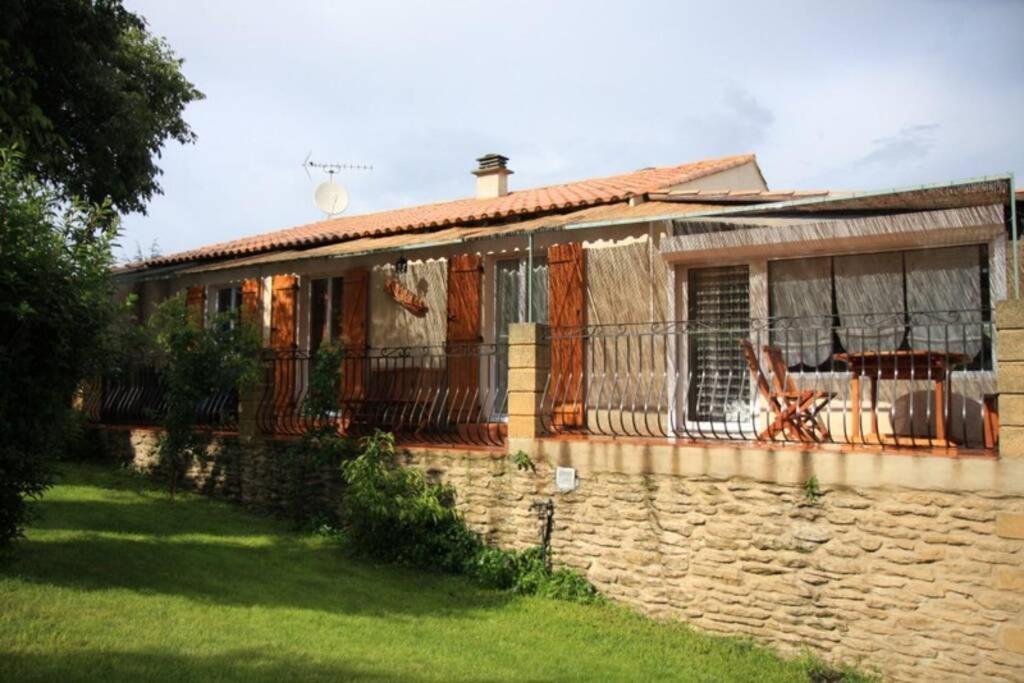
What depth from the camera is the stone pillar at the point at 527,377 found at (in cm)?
836

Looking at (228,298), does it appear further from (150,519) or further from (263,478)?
(150,519)

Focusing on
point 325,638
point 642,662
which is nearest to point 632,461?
point 642,662

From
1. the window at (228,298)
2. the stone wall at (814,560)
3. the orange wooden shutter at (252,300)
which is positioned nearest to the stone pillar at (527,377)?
the stone wall at (814,560)

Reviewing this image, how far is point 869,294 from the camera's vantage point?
8.79 metres

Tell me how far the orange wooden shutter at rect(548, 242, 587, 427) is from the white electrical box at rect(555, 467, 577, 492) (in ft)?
4.64

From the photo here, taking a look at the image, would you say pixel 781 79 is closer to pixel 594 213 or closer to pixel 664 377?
pixel 594 213

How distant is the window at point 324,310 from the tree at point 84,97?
2.94m

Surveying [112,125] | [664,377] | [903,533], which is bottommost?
[903,533]

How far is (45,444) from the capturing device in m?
6.94

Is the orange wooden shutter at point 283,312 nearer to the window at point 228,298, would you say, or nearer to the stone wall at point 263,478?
the window at point 228,298

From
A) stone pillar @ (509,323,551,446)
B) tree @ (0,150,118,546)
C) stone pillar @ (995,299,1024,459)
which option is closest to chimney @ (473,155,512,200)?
stone pillar @ (509,323,551,446)

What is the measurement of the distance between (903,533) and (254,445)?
25.0 ft

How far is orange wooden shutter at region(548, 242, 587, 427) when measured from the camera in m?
9.75

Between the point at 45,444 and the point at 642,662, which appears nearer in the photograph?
the point at 642,662
